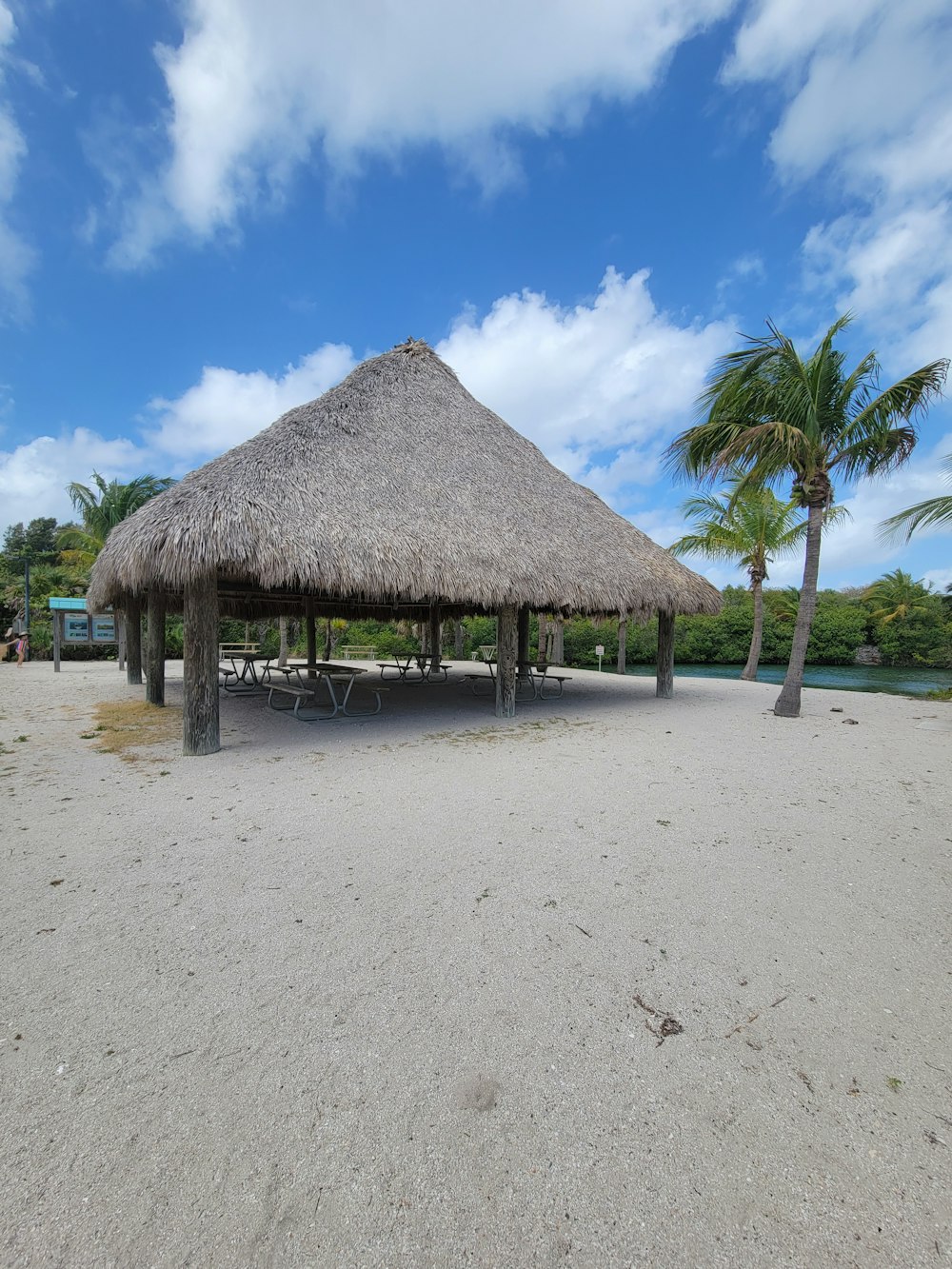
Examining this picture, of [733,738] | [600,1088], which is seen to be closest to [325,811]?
[600,1088]

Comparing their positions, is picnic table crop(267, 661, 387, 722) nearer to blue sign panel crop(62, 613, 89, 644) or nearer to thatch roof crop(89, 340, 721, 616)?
thatch roof crop(89, 340, 721, 616)

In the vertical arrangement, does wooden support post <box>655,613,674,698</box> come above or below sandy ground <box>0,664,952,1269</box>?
above

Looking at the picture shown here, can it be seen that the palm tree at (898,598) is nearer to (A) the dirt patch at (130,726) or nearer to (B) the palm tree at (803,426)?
(B) the palm tree at (803,426)

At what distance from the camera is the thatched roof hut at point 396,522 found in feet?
19.2

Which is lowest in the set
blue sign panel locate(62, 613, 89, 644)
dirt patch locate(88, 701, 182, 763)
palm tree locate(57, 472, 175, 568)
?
dirt patch locate(88, 701, 182, 763)

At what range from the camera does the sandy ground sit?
1336mm

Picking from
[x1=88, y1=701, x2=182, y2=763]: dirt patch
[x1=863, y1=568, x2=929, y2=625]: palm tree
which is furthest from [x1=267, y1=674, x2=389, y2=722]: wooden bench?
[x1=863, y1=568, x2=929, y2=625]: palm tree

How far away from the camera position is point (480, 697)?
34.8 ft

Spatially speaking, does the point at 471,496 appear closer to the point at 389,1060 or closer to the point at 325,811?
the point at 325,811

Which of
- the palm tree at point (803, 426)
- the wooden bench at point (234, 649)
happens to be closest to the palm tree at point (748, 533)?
the palm tree at point (803, 426)

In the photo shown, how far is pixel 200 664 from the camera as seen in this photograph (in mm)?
5820

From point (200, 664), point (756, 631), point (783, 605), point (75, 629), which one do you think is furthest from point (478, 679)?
point (783, 605)

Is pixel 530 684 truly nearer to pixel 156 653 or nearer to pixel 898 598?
pixel 156 653

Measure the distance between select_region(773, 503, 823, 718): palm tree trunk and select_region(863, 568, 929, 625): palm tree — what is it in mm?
25698
